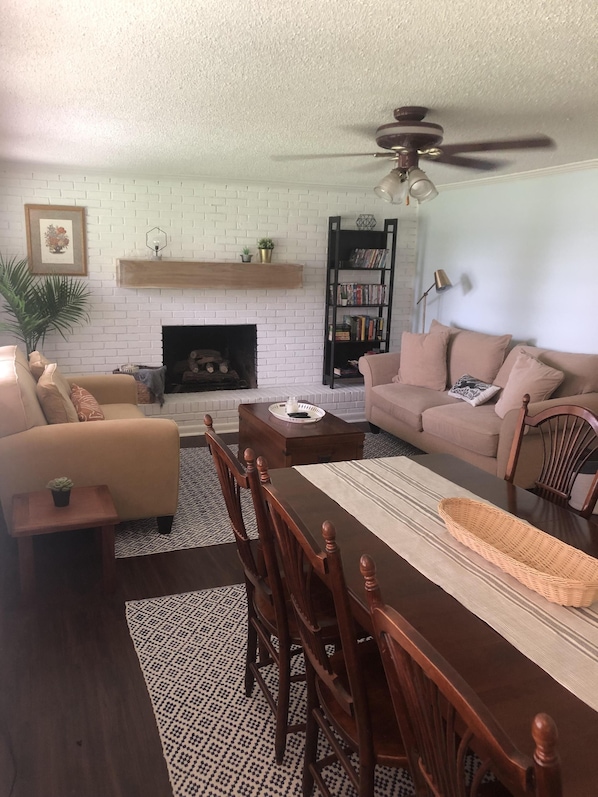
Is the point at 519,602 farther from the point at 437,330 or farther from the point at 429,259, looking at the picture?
the point at 429,259

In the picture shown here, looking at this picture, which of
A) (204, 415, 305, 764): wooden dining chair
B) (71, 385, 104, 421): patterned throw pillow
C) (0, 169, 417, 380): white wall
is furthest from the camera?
(0, 169, 417, 380): white wall

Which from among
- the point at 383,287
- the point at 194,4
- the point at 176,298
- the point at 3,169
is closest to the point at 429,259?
the point at 383,287

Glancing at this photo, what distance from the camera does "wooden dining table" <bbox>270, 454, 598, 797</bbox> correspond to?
40.5 inches

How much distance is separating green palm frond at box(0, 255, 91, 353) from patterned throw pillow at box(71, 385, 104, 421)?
4.92 ft

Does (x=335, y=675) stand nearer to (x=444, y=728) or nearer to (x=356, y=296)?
(x=444, y=728)

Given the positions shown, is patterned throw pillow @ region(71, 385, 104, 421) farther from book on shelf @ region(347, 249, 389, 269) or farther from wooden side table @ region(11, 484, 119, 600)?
book on shelf @ region(347, 249, 389, 269)

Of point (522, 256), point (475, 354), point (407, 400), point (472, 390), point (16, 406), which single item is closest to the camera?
point (16, 406)

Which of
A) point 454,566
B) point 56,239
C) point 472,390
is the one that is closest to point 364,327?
point 472,390

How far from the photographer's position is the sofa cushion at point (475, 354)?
15.9ft

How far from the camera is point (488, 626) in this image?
1.35 metres

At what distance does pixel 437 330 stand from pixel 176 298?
2.40m

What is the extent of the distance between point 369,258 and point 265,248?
1044mm

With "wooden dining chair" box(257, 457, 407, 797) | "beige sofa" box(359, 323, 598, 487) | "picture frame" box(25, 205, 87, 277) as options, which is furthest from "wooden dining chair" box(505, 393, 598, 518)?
"picture frame" box(25, 205, 87, 277)

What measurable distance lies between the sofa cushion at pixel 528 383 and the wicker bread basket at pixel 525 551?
7.47 feet
